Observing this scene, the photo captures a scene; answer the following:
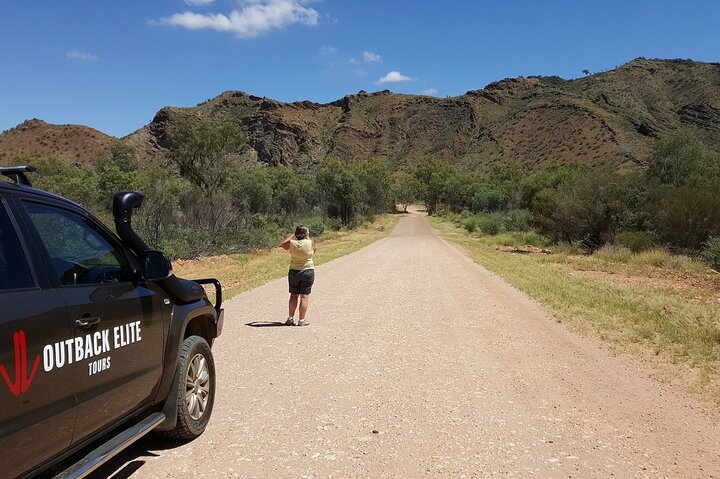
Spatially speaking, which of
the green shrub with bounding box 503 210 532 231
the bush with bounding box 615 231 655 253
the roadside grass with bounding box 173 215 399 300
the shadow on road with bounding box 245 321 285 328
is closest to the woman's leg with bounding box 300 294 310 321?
the shadow on road with bounding box 245 321 285 328

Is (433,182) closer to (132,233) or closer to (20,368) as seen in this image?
(132,233)

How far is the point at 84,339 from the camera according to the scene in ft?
9.75

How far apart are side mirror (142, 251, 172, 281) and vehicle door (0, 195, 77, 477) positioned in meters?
0.86

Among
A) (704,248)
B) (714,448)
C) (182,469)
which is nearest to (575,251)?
(704,248)

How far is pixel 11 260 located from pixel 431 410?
12.4 feet

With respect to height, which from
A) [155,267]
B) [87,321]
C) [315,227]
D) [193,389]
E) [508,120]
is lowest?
[193,389]

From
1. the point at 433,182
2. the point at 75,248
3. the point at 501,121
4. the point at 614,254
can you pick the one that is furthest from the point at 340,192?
the point at 501,121

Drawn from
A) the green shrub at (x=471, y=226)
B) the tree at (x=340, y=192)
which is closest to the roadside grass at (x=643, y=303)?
the green shrub at (x=471, y=226)

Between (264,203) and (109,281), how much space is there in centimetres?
4763

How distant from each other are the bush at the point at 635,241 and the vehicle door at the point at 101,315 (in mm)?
23369

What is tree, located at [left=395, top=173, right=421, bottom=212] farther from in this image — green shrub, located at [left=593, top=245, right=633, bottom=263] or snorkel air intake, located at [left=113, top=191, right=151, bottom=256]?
snorkel air intake, located at [left=113, top=191, right=151, bottom=256]

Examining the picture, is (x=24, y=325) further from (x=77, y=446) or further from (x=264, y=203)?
(x=264, y=203)

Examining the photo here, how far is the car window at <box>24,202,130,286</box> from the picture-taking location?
3064mm

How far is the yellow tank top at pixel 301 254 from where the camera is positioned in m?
8.80
